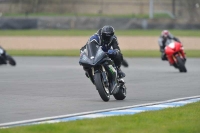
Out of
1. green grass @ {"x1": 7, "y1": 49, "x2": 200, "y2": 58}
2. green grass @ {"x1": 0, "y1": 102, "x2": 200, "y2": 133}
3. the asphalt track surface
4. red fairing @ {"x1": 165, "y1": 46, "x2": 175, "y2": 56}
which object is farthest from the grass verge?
green grass @ {"x1": 0, "y1": 102, "x2": 200, "y2": 133}

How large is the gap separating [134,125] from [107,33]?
4536 mm

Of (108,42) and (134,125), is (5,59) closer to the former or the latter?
(108,42)

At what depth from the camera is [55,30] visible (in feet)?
177

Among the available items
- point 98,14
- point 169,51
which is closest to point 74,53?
point 169,51

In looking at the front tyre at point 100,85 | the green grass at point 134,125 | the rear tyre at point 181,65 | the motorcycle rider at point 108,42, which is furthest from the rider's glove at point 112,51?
the rear tyre at point 181,65

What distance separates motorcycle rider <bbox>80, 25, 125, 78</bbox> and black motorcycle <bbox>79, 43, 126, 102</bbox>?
0.43 ft

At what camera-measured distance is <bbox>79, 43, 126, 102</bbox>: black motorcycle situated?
14320mm

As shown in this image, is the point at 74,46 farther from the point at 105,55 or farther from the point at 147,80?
the point at 105,55

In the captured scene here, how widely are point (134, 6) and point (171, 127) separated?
189 feet

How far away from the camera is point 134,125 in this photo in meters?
10.4

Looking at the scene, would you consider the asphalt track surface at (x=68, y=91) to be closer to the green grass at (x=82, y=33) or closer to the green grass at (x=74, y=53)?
the green grass at (x=74, y=53)

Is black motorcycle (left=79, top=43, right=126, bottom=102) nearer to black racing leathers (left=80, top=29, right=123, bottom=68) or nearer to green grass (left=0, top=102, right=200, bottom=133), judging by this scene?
black racing leathers (left=80, top=29, right=123, bottom=68)

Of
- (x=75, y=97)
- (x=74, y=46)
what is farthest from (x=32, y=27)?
(x=75, y=97)

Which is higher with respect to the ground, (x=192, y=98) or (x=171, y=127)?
(x=171, y=127)
